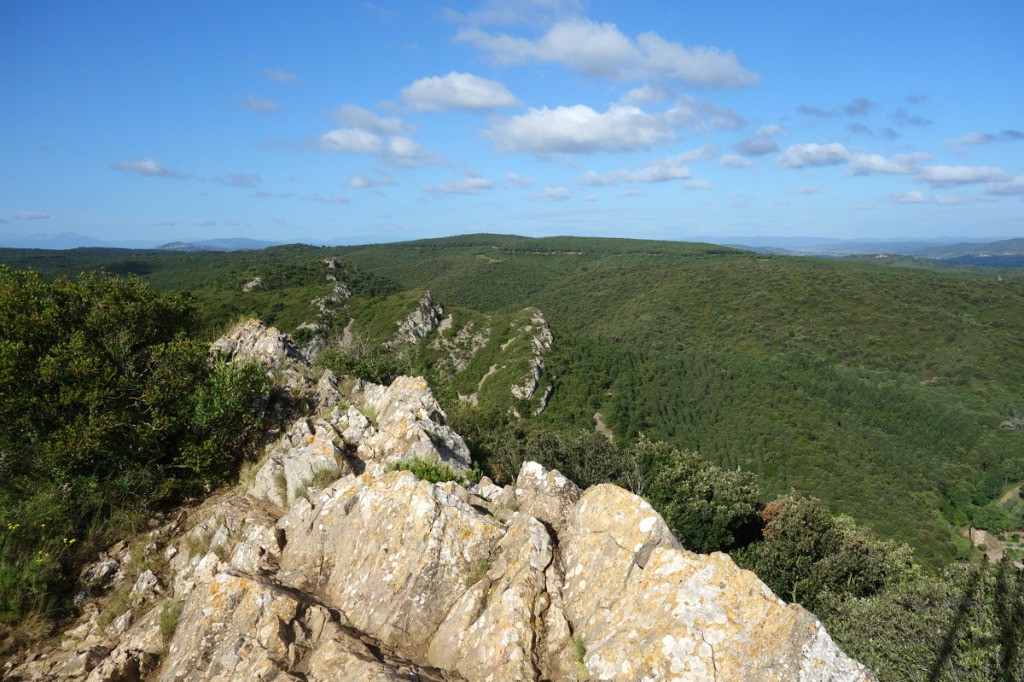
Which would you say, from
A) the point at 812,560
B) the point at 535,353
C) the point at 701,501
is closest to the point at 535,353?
the point at 535,353

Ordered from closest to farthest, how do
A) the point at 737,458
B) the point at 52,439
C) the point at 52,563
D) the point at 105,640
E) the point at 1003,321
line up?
the point at 105,640 < the point at 52,563 < the point at 52,439 < the point at 737,458 < the point at 1003,321

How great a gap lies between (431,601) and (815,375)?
10964 cm

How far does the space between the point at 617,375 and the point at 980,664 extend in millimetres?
82149

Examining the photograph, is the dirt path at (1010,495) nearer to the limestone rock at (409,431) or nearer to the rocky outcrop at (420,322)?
the rocky outcrop at (420,322)

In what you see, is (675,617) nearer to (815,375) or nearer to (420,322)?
(420,322)

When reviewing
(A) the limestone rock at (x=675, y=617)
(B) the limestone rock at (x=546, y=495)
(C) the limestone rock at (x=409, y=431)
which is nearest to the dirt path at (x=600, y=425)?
(C) the limestone rock at (x=409, y=431)

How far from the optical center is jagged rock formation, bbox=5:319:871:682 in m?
5.70

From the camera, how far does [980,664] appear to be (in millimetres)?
11750

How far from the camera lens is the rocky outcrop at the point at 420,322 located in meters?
94.9

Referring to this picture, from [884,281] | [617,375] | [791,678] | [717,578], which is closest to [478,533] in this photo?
[717,578]

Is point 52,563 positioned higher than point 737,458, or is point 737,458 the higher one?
point 52,563

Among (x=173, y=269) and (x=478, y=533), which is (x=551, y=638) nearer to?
(x=478, y=533)

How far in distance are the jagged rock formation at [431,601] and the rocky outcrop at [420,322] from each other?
8439 cm

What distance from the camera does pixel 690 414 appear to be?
84125mm
